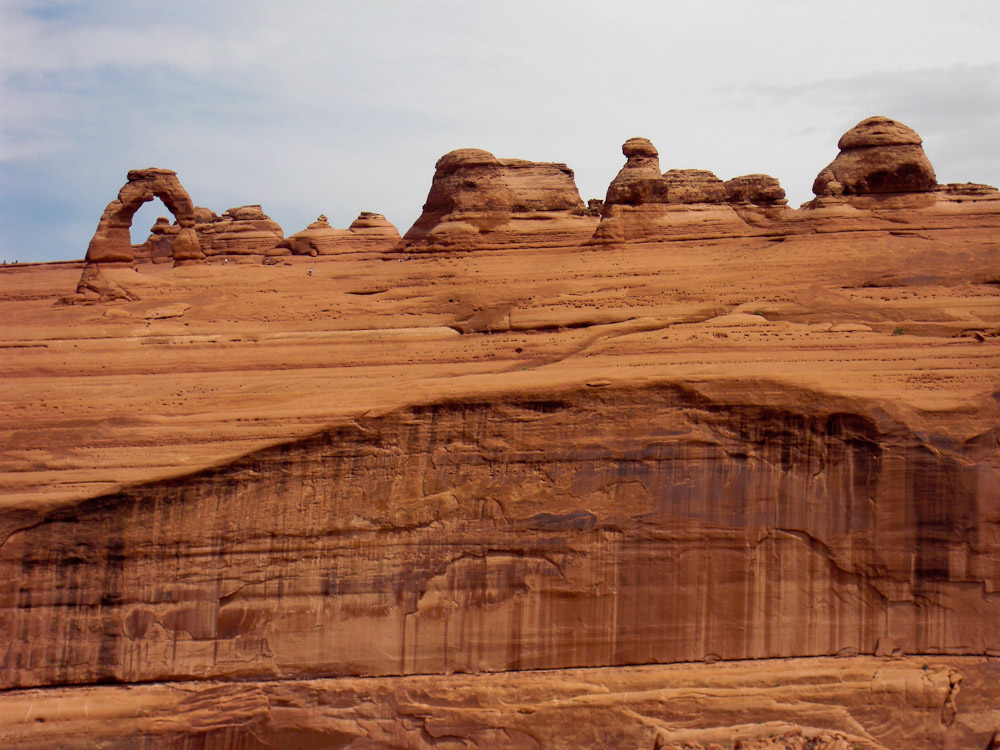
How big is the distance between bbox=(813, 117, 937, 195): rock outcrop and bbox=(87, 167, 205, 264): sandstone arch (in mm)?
14416

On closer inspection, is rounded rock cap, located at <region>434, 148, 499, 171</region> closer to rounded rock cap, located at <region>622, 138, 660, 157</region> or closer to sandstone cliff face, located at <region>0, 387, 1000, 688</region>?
rounded rock cap, located at <region>622, 138, 660, 157</region>

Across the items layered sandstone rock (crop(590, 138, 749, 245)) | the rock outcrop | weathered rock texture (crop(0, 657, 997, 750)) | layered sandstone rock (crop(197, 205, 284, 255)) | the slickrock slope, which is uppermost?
layered sandstone rock (crop(197, 205, 284, 255))

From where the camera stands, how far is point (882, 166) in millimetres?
19203

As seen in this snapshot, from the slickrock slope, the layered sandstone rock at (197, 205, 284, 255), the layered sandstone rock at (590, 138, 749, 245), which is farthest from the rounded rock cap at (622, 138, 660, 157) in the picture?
the layered sandstone rock at (197, 205, 284, 255)

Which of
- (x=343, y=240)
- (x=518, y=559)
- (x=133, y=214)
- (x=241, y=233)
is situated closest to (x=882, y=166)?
(x=518, y=559)

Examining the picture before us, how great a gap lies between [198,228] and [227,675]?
29.5 meters

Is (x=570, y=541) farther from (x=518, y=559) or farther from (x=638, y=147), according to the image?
(x=638, y=147)

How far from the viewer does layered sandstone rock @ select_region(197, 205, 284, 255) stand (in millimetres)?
35125

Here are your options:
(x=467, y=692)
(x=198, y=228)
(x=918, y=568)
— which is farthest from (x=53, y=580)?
(x=198, y=228)

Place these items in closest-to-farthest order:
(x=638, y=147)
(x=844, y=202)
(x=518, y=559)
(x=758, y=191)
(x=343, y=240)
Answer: (x=518, y=559)
(x=844, y=202)
(x=638, y=147)
(x=758, y=191)
(x=343, y=240)

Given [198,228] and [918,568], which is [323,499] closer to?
[918,568]

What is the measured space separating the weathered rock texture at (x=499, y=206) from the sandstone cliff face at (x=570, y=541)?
8.25m

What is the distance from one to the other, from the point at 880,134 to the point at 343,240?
61.8 feet

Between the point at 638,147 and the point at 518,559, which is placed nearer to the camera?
the point at 518,559
